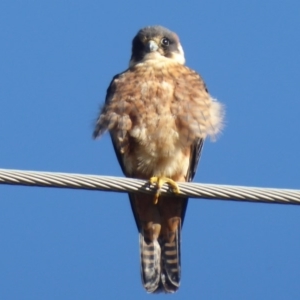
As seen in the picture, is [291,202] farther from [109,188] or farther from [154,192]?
[154,192]

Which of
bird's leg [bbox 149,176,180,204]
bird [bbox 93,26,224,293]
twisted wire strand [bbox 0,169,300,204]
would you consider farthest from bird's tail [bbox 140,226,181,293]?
twisted wire strand [bbox 0,169,300,204]

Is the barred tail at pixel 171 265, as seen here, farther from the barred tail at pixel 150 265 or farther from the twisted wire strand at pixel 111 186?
the twisted wire strand at pixel 111 186

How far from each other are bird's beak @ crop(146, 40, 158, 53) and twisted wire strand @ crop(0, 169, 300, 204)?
219 centimetres

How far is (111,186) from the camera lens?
3539mm

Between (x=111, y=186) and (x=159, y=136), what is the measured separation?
4.33ft

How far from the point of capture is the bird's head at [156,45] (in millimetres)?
5574

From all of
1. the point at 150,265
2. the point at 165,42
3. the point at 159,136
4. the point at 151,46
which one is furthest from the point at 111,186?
the point at 165,42

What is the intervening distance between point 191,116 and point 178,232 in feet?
2.60

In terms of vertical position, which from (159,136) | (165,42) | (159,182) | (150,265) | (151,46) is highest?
(165,42)

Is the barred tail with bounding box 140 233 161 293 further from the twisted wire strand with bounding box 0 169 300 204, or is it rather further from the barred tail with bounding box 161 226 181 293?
the twisted wire strand with bounding box 0 169 300 204

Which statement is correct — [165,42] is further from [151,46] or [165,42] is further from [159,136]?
[159,136]

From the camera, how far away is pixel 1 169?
3441 mm

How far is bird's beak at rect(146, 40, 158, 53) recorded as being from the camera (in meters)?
5.64

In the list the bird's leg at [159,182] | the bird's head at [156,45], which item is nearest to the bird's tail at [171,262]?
Result: the bird's leg at [159,182]
